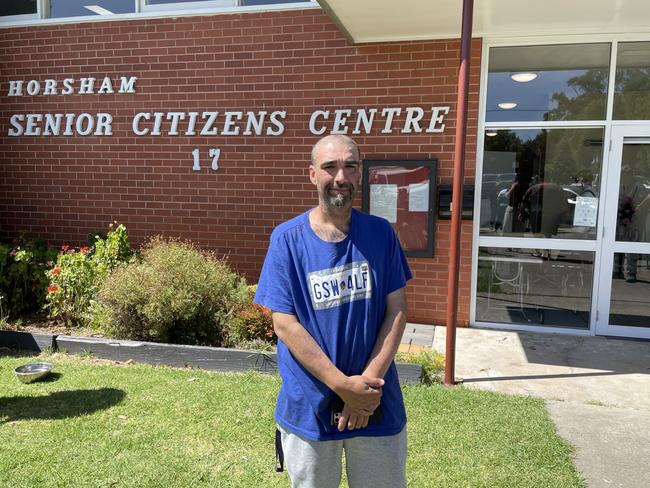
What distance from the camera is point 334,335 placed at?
1.86 metres

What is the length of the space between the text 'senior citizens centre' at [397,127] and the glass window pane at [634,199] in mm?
18

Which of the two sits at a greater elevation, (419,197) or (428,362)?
(419,197)

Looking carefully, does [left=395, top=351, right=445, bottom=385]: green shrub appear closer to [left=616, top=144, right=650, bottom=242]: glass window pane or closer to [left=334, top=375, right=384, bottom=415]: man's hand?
[left=334, top=375, right=384, bottom=415]: man's hand

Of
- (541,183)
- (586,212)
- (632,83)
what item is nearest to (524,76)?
(632,83)

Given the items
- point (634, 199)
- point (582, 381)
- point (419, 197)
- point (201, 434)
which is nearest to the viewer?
point (201, 434)

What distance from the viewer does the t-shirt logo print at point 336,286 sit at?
1.87 metres

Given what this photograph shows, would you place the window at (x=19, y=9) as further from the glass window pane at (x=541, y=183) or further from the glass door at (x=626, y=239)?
the glass door at (x=626, y=239)

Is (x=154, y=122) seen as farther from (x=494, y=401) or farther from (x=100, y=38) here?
(x=494, y=401)

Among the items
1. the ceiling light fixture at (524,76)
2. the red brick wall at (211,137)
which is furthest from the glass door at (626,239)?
the red brick wall at (211,137)

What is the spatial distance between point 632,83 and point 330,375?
222 inches

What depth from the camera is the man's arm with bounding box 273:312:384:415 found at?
1794mm

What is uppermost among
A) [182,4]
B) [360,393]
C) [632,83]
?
[182,4]

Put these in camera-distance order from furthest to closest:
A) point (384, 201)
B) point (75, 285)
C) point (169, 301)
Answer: point (384, 201)
point (75, 285)
point (169, 301)

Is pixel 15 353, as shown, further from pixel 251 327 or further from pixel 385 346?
pixel 385 346
